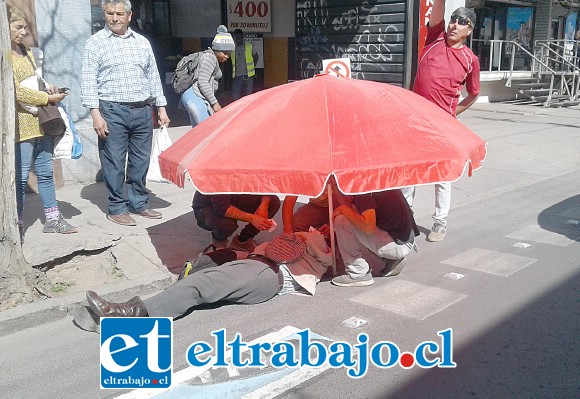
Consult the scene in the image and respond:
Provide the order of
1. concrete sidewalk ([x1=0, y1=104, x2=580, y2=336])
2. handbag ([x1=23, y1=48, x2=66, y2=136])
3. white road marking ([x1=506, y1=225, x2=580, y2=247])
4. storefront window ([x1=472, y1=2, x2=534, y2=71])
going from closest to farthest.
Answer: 1. concrete sidewalk ([x1=0, y1=104, x2=580, y2=336])
2. handbag ([x1=23, y1=48, x2=66, y2=136])
3. white road marking ([x1=506, y1=225, x2=580, y2=247])
4. storefront window ([x1=472, y1=2, x2=534, y2=71])

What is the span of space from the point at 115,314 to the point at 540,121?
42.7 ft

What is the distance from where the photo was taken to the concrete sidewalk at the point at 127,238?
4.58 metres

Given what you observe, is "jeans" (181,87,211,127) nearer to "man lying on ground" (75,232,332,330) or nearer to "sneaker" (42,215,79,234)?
"sneaker" (42,215,79,234)

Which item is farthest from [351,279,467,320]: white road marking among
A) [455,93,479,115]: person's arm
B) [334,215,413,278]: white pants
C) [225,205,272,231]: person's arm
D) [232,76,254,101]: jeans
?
[232,76,254,101]: jeans

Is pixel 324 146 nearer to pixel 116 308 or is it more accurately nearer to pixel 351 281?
pixel 351 281

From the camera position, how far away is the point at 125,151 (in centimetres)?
591

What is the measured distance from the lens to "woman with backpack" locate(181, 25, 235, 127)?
262 inches

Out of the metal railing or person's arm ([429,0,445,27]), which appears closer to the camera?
person's arm ([429,0,445,27])

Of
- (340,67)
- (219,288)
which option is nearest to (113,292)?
(219,288)

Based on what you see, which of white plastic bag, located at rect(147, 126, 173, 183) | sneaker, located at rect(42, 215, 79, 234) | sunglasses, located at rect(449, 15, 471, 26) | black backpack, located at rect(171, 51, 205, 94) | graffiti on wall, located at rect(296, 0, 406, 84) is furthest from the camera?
graffiti on wall, located at rect(296, 0, 406, 84)

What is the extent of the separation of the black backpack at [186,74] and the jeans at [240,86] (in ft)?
24.2

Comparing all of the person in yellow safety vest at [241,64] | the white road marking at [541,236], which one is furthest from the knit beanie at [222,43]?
the person in yellow safety vest at [241,64]

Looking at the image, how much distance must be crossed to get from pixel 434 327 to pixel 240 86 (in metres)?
11.1

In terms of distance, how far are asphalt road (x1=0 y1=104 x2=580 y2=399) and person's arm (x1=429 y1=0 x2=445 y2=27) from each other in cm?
207
